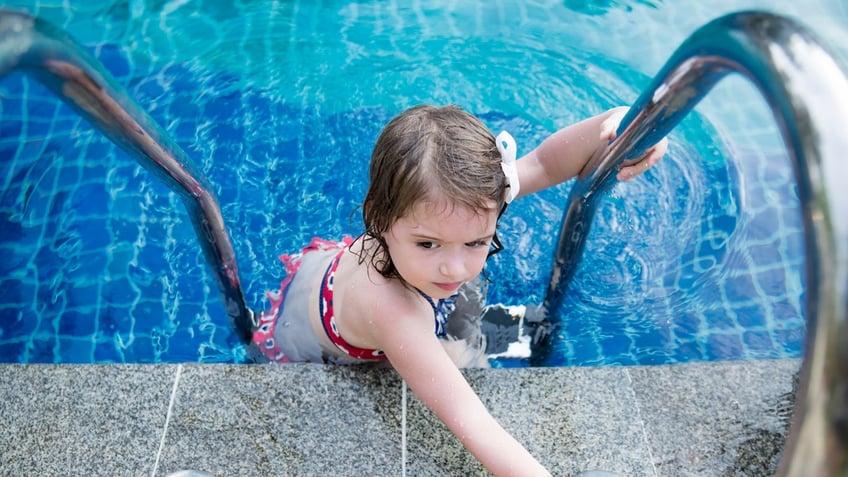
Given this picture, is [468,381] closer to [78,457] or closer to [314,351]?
[314,351]

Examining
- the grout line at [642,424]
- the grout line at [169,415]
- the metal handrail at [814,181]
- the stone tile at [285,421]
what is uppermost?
the metal handrail at [814,181]

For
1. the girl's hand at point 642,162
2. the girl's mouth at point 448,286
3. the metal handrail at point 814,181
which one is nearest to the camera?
the metal handrail at point 814,181

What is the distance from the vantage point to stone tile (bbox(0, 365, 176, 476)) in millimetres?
2068

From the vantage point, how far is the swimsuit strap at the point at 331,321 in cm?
251

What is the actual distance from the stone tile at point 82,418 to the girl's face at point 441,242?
0.88 metres

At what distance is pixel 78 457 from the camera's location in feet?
6.82

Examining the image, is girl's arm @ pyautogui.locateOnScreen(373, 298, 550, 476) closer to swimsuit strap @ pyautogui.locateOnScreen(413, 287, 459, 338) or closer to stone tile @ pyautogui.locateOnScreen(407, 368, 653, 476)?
stone tile @ pyautogui.locateOnScreen(407, 368, 653, 476)

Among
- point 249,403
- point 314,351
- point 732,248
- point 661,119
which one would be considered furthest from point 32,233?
point 732,248

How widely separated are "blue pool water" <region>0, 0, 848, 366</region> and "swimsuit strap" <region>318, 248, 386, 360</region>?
76 centimetres

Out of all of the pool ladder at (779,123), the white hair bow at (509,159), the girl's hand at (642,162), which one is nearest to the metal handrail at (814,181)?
the pool ladder at (779,123)

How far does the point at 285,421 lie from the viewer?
84.7 inches

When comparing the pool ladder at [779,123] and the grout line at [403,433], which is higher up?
the pool ladder at [779,123]

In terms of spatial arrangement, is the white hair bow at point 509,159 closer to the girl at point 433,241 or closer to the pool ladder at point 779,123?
the girl at point 433,241

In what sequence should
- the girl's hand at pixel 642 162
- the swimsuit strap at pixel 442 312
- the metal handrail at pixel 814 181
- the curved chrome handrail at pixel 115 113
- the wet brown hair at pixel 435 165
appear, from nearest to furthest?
the metal handrail at pixel 814 181 → the curved chrome handrail at pixel 115 113 → the wet brown hair at pixel 435 165 → the girl's hand at pixel 642 162 → the swimsuit strap at pixel 442 312
